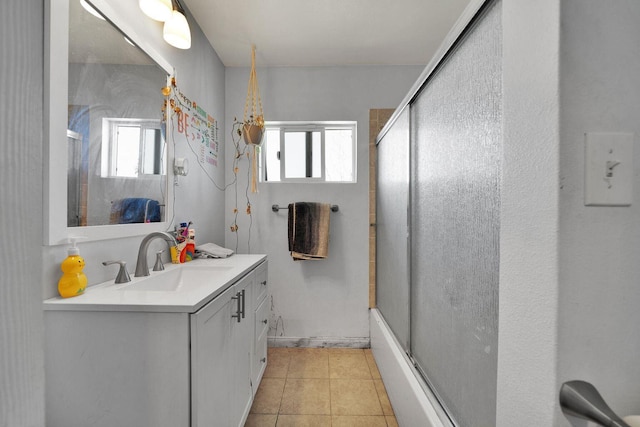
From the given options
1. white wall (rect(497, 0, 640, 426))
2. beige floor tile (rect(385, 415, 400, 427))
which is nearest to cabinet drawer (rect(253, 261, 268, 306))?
beige floor tile (rect(385, 415, 400, 427))

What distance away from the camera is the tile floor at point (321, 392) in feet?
4.96

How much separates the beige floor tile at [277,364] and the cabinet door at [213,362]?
2.59 feet

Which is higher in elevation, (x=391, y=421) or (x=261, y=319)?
(x=261, y=319)

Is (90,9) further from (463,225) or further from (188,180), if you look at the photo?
(463,225)

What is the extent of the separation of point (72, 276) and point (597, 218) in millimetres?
1381

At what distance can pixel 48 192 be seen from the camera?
860 millimetres

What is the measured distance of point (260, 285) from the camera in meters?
1.72

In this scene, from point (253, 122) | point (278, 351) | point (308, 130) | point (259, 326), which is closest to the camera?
point (259, 326)

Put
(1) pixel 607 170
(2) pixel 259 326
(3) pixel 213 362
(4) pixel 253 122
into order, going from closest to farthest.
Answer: (1) pixel 607 170 < (3) pixel 213 362 < (2) pixel 259 326 < (4) pixel 253 122

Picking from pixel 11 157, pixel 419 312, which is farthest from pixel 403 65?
pixel 11 157

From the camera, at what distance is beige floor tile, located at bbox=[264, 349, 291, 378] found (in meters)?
1.92

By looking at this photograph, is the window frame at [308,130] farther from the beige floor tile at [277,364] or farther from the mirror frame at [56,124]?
the mirror frame at [56,124]

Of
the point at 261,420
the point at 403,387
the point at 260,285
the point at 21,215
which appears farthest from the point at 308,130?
the point at 21,215

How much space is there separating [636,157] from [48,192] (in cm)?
144
